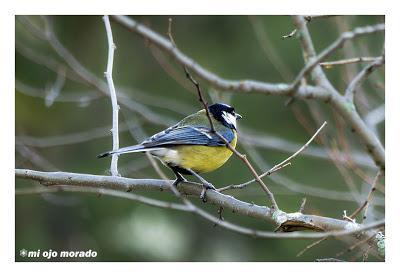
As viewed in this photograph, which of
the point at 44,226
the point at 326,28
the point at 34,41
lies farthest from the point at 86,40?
the point at 326,28

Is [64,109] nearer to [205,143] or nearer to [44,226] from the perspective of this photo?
[44,226]

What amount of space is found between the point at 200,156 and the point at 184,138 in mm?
132

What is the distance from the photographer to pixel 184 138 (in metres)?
3.58

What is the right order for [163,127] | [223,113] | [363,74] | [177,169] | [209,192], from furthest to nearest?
[163,127], [223,113], [177,169], [209,192], [363,74]

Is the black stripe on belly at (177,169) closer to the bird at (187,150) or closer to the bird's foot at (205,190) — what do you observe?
the bird at (187,150)

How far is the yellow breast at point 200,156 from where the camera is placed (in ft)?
11.6

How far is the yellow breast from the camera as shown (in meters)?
3.54

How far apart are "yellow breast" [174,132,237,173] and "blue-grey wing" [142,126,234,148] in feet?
0.09

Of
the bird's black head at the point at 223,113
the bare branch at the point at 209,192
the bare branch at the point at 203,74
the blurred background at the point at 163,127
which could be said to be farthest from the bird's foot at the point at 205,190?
the blurred background at the point at 163,127

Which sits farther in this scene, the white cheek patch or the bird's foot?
the white cheek patch

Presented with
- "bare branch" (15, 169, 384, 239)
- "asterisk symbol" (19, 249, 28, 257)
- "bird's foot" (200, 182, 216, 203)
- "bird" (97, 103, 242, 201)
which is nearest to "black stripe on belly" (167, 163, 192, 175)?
"bird" (97, 103, 242, 201)

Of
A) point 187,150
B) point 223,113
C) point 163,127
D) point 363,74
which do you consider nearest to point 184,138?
point 187,150

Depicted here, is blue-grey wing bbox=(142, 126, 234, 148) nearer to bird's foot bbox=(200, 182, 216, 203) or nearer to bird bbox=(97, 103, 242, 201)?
bird bbox=(97, 103, 242, 201)

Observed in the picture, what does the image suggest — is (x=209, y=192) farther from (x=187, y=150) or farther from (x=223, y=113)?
(x=223, y=113)
